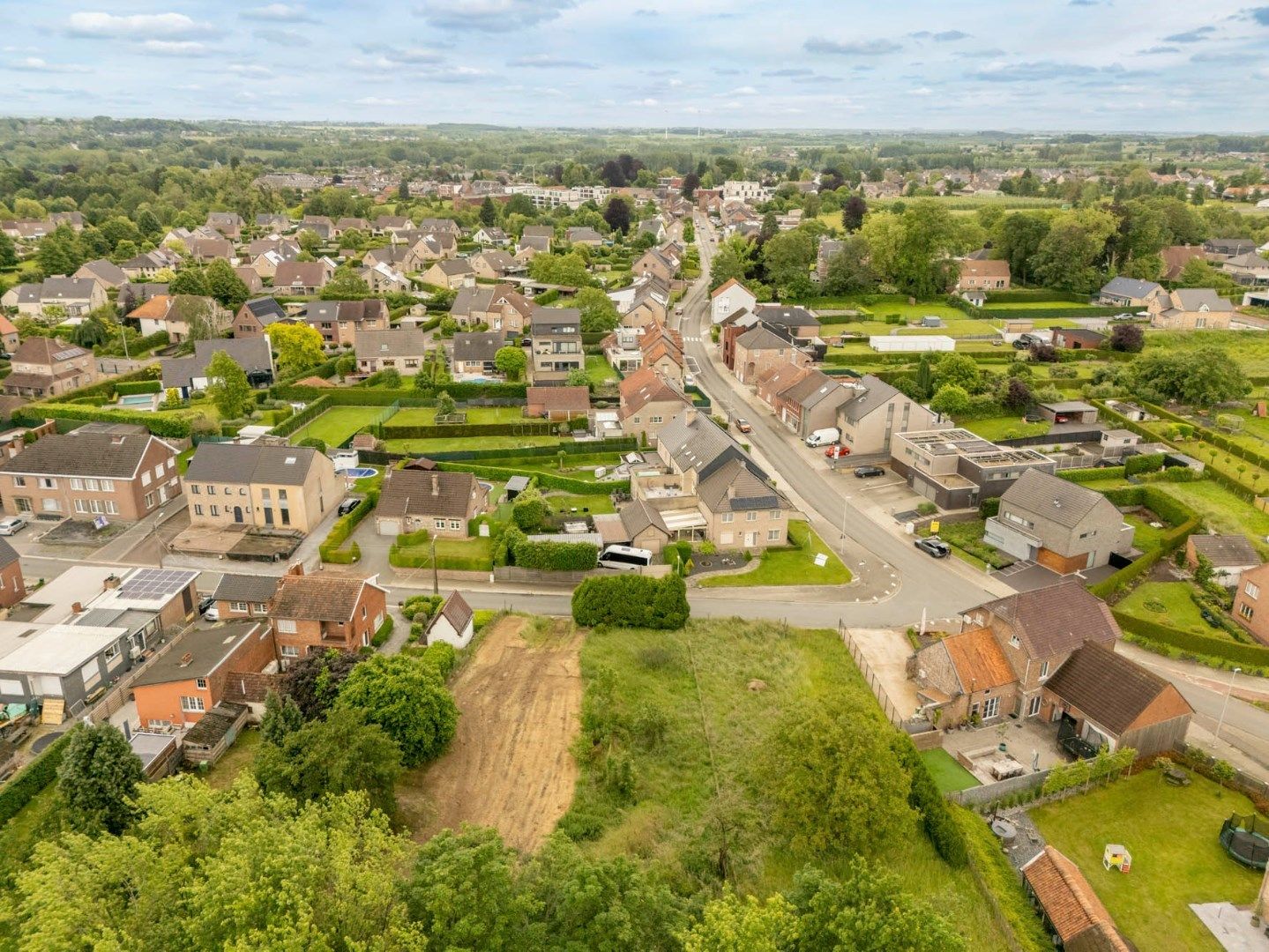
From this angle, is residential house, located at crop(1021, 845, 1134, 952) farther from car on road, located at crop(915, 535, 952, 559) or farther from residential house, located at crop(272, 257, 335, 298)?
residential house, located at crop(272, 257, 335, 298)

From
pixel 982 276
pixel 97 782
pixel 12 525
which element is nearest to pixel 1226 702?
pixel 97 782

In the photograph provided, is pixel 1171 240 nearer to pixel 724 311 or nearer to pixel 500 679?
pixel 724 311

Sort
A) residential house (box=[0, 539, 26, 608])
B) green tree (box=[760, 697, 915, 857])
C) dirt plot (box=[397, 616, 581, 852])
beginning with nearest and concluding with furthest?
green tree (box=[760, 697, 915, 857]), dirt plot (box=[397, 616, 581, 852]), residential house (box=[0, 539, 26, 608])

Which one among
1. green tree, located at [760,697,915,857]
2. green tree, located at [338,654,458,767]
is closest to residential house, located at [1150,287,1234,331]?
green tree, located at [760,697,915,857]

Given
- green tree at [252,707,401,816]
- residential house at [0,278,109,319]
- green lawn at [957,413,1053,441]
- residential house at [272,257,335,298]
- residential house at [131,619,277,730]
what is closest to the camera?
green tree at [252,707,401,816]

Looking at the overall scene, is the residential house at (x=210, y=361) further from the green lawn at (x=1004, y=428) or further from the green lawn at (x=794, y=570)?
the green lawn at (x=1004, y=428)

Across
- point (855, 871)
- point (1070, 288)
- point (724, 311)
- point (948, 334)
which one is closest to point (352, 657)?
point (855, 871)
